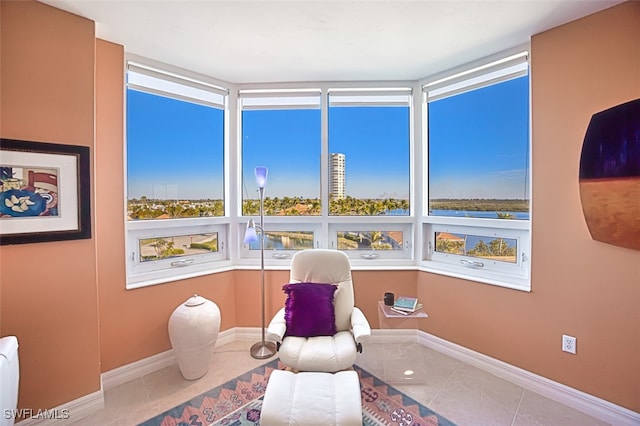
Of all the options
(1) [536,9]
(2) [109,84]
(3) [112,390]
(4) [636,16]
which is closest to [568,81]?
(4) [636,16]

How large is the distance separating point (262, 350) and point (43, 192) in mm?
2147

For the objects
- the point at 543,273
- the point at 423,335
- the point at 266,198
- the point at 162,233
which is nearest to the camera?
the point at 543,273

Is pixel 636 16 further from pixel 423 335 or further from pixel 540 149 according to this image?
pixel 423 335

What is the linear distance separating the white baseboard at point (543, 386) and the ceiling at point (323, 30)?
2644 mm

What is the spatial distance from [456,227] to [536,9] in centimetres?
179

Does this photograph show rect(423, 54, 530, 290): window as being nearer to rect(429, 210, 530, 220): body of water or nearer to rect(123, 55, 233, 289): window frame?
rect(429, 210, 530, 220): body of water

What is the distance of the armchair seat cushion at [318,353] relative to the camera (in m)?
1.97

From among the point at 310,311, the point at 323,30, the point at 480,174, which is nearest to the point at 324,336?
the point at 310,311

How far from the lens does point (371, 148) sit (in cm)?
313

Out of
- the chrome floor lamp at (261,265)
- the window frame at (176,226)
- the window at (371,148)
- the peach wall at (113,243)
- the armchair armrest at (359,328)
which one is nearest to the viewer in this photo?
the armchair armrest at (359,328)

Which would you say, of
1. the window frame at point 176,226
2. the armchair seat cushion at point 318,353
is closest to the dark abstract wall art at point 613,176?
the armchair seat cushion at point 318,353

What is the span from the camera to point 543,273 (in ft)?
7.25

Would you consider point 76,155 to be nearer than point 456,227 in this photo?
Yes

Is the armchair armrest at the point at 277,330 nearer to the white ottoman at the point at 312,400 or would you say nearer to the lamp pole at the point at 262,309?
the white ottoman at the point at 312,400
